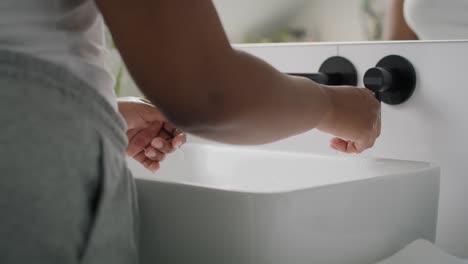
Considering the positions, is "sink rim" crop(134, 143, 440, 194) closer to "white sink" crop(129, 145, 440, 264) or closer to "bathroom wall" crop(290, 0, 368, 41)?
"white sink" crop(129, 145, 440, 264)

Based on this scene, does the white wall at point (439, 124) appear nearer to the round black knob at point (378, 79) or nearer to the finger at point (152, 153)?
the round black knob at point (378, 79)

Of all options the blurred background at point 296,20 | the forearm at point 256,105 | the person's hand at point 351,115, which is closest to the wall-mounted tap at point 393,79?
the person's hand at point 351,115

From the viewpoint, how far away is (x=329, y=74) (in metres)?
0.84

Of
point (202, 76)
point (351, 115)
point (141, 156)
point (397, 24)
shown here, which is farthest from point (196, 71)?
point (397, 24)

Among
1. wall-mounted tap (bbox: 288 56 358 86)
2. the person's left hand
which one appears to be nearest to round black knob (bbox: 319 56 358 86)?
wall-mounted tap (bbox: 288 56 358 86)

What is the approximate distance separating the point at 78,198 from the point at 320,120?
0.25 m

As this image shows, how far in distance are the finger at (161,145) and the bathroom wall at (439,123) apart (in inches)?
11.4

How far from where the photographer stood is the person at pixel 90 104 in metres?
0.38

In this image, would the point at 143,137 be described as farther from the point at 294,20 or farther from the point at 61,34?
the point at 294,20

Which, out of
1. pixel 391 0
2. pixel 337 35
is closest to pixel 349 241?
pixel 391 0

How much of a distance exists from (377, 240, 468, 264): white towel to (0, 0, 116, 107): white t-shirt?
0.32 m

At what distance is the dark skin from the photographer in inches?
15.7

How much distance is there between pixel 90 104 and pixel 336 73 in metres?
0.49

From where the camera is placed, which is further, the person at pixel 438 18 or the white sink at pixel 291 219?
the person at pixel 438 18
